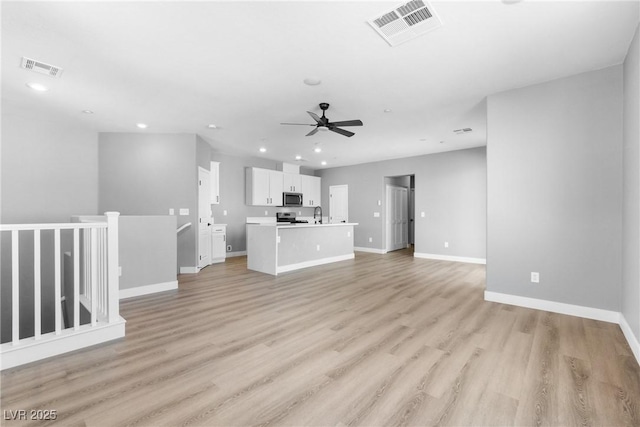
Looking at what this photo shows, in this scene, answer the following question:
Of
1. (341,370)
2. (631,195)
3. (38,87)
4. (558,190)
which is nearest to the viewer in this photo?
(341,370)

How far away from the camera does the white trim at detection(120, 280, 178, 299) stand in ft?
12.8

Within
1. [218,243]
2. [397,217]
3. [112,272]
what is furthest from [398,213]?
[112,272]

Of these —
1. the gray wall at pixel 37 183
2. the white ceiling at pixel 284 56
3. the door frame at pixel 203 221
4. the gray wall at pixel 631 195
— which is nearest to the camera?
the white ceiling at pixel 284 56

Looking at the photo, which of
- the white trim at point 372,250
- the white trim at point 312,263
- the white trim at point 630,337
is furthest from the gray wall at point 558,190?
the white trim at point 372,250

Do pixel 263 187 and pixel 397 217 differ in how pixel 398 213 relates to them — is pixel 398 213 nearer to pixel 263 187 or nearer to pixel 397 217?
pixel 397 217

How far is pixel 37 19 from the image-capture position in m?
2.28

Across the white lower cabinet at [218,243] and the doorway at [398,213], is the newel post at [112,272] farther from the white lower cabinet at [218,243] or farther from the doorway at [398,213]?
the doorway at [398,213]

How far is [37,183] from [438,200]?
7993 mm

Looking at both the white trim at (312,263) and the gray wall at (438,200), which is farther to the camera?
the gray wall at (438,200)

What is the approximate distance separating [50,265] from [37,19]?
12.7ft

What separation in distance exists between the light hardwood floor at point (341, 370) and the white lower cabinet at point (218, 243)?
308 cm

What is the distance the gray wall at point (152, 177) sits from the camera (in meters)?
5.24

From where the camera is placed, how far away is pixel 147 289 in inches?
161

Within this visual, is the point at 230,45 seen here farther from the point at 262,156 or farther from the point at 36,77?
the point at 262,156
